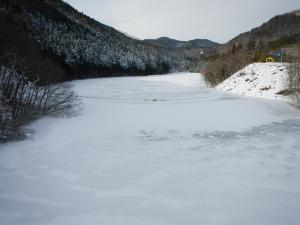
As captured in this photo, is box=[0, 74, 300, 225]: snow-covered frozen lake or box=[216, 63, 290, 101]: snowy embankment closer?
box=[0, 74, 300, 225]: snow-covered frozen lake

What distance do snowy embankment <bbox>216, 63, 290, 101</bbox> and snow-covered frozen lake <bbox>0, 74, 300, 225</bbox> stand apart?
13042mm

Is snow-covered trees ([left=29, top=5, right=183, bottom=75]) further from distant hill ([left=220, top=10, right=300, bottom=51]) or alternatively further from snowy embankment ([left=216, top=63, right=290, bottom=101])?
distant hill ([left=220, top=10, right=300, bottom=51])

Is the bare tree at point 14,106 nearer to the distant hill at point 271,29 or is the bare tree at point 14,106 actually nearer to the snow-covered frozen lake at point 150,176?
the snow-covered frozen lake at point 150,176

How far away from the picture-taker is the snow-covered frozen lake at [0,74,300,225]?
4.57m

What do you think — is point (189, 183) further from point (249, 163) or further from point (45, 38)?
point (45, 38)

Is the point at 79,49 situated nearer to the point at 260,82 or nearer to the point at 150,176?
the point at 260,82

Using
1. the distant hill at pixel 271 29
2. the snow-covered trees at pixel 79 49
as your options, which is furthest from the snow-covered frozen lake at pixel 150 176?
the distant hill at pixel 271 29

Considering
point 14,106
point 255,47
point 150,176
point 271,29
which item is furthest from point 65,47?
point 271,29

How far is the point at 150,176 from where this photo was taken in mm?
6199

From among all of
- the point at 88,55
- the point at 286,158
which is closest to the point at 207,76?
the point at 88,55

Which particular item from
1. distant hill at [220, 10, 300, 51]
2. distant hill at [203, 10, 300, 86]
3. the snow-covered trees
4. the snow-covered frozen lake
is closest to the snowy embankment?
distant hill at [203, 10, 300, 86]

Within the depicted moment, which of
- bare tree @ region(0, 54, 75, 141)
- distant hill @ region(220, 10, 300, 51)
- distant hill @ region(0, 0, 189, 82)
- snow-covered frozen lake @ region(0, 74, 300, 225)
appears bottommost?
snow-covered frozen lake @ region(0, 74, 300, 225)

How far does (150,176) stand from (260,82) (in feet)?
73.9

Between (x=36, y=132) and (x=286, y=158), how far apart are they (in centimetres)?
835
